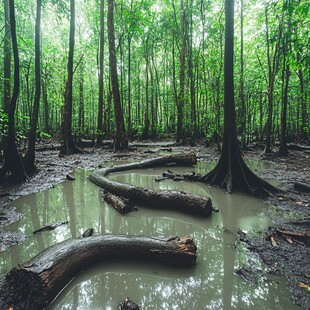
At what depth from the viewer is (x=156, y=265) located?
261 cm

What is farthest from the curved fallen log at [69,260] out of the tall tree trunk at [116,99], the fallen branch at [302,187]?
the tall tree trunk at [116,99]

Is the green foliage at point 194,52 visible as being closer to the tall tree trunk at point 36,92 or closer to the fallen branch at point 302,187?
the tall tree trunk at point 36,92

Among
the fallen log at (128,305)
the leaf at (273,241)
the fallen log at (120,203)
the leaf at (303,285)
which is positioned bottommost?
the leaf at (303,285)

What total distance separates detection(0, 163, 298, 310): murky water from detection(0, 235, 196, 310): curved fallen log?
0.32 feet

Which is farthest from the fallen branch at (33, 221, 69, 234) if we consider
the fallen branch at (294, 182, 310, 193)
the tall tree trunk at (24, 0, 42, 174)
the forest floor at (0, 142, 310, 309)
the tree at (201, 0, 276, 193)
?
the fallen branch at (294, 182, 310, 193)

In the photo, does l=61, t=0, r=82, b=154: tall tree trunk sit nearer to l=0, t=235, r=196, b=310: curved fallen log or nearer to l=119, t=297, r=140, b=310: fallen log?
l=0, t=235, r=196, b=310: curved fallen log

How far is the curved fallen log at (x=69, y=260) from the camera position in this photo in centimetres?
200

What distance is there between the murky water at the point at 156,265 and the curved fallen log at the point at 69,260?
0.32 feet

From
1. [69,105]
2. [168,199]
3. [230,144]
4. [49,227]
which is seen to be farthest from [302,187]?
[69,105]

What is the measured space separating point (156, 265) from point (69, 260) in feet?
3.14

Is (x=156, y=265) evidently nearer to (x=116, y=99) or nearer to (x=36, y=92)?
(x=36, y=92)

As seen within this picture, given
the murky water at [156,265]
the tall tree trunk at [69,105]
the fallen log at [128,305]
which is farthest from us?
the tall tree trunk at [69,105]

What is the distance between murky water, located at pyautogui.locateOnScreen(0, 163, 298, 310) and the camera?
6.97 feet

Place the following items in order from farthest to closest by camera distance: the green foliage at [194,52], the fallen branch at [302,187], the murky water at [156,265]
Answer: the green foliage at [194,52], the fallen branch at [302,187], the murky water at [156,265]
